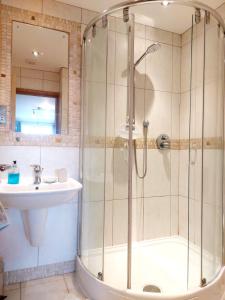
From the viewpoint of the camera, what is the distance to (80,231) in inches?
72.0

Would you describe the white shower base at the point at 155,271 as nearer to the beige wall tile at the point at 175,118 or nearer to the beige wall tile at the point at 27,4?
the beige wall tile at the point at 175,118

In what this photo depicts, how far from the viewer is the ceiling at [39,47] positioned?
1.68 meters

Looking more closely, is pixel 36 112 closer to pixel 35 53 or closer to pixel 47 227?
pixel 35 53

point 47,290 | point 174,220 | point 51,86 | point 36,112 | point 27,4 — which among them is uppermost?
point 27,4

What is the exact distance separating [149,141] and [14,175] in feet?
3.87

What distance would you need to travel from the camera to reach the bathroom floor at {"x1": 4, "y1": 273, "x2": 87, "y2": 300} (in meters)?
1.53

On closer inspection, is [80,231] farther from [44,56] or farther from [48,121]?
[44,56]

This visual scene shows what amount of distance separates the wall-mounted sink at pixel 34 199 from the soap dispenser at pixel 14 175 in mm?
50

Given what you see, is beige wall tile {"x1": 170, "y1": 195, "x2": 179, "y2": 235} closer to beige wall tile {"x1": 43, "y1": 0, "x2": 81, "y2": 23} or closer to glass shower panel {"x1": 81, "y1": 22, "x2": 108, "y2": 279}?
glass shower panel {"x1": 81, "y1": 22, "x2": 108, "y2": 279}

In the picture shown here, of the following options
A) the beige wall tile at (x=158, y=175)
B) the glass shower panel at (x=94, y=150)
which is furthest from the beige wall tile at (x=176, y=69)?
the glass shower panel at (x=94, y=150)

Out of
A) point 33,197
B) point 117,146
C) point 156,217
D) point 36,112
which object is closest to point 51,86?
point 36,112

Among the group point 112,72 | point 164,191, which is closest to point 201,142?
point 164,191

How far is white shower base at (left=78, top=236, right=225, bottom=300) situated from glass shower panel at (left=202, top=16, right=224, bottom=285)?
18 centimetres

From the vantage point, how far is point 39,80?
1.73 metres
